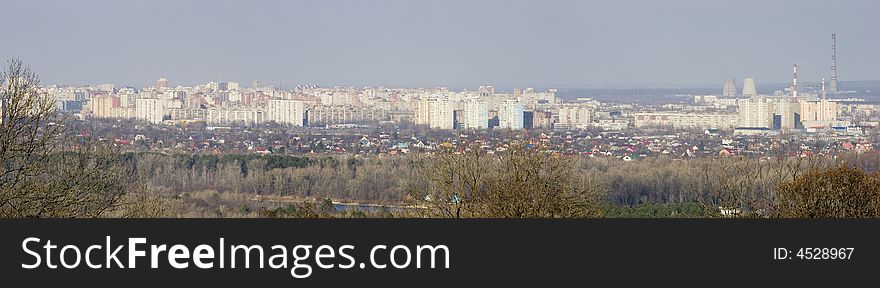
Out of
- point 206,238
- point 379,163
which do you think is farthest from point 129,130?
point 206,238

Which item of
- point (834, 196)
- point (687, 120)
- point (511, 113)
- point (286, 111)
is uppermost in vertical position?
point (286, 111)

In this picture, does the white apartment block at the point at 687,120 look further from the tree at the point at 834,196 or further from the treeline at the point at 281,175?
the tree at the point at 834,196

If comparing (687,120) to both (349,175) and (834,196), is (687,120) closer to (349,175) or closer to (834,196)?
(349,175)

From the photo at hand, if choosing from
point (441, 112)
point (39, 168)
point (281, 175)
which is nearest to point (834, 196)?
point (39, 168)

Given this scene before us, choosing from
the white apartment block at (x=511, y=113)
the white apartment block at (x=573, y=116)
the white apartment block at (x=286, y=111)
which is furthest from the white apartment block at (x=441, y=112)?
the white apartment block at (x=286, y=111)

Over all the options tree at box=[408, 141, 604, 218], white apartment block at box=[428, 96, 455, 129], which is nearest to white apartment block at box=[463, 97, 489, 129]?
white apartment block at box=[428, 96, 455, 129]

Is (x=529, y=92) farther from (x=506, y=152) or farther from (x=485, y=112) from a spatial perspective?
(x=506, y=152)
